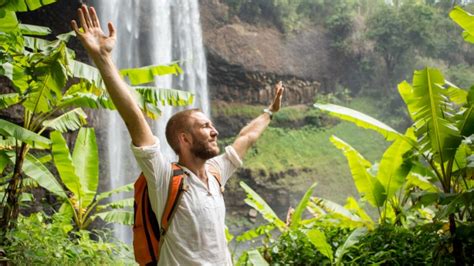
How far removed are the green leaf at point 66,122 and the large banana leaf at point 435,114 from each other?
144 inches

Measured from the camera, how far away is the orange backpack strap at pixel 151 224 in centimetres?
253

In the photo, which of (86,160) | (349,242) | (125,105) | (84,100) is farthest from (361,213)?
(125,105)

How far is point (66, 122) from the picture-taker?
6.25 m

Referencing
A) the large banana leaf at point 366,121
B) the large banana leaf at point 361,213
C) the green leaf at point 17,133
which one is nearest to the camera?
the green leaf at point 17,133

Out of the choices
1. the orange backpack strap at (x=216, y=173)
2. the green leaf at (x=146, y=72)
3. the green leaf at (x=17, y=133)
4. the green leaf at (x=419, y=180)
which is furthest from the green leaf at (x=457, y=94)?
the green leaf at (x=17, y=133)

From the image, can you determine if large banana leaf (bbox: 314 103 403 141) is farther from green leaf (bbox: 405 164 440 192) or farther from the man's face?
the man's face

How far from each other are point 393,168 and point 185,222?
156 inches

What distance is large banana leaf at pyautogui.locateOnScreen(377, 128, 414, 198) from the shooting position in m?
5.89

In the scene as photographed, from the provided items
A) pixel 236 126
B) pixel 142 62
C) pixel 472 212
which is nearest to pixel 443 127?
pixel 472 212

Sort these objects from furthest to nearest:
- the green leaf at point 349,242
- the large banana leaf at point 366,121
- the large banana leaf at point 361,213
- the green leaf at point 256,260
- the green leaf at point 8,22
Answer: the large banana leaf at point 361,213 < the large banana leaf at point 366,121 < the green leaf at point 349,242 < the green leaf at point 256,260 < the green leaf at point 8,22

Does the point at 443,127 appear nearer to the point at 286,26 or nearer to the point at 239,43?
the point at 239,43

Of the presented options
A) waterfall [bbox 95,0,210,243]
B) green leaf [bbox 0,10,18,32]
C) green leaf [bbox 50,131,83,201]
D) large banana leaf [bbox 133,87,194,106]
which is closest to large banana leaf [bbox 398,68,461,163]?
large banana leaf [bbox 133,87,194,106]

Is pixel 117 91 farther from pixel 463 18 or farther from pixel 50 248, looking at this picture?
pixel 463 18

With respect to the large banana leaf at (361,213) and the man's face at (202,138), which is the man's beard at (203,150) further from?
the large banana leaf at (361,213)
